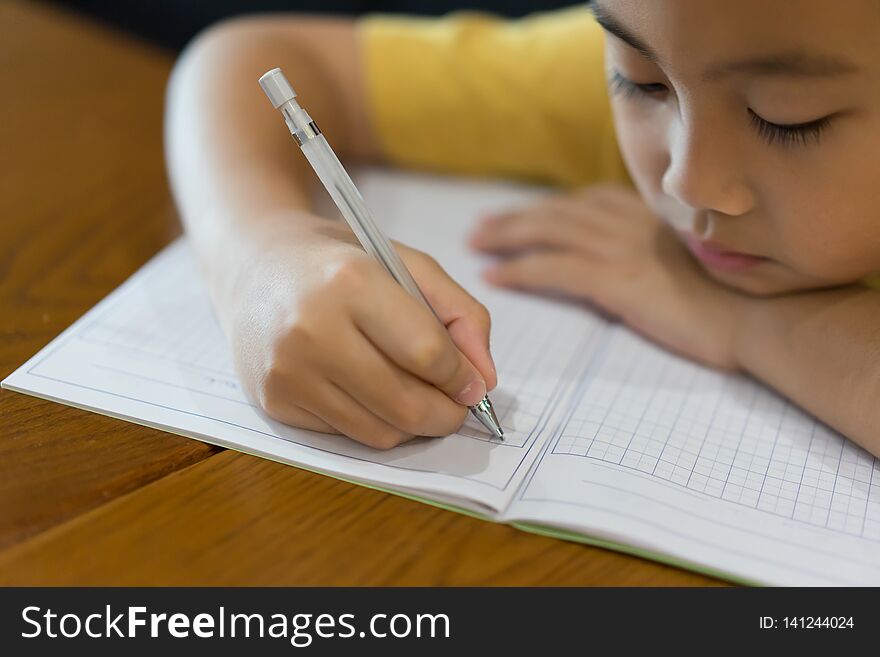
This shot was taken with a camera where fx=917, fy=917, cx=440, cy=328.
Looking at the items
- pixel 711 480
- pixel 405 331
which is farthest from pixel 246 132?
pixel 711 480

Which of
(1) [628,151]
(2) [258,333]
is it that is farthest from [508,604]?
(1) [628,151]

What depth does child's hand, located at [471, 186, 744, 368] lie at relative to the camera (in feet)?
2.04

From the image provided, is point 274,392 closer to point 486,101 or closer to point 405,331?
point 405,331

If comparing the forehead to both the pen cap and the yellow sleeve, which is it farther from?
the yellow sleeve

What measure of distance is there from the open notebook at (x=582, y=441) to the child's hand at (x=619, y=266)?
18 mm

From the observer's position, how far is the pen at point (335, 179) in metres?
0.47

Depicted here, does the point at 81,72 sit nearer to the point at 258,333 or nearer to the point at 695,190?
the point at 258,333

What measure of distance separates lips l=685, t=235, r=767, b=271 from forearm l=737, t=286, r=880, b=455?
0.03 metres

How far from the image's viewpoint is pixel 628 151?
0.60m

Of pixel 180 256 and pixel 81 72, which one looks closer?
pixel 180 256

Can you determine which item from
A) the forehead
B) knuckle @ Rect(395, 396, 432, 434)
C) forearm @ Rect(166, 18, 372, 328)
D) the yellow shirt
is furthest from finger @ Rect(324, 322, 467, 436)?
the yellow shirt

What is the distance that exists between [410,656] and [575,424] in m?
0.18

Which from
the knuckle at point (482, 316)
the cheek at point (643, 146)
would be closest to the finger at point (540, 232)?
the cheek at point (643, 146)

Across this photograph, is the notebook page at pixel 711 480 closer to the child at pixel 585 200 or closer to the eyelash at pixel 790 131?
the child at pixel 585 200
